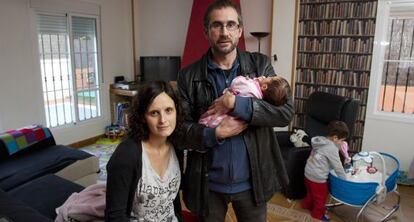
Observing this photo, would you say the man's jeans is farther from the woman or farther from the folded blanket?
the folded blanket

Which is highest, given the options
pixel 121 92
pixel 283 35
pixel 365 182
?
pixel 283 35

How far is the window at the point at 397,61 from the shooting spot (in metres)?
3.20

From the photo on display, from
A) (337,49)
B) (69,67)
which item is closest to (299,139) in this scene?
(337,49)

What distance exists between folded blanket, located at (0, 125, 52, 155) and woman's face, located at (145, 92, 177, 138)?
6.27 ft

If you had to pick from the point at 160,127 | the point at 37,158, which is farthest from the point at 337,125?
the point at 37,158

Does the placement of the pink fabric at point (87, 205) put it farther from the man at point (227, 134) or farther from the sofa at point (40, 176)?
the man at point (227, 134)

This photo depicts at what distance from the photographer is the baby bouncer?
2.31 metres

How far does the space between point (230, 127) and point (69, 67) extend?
3767 mm

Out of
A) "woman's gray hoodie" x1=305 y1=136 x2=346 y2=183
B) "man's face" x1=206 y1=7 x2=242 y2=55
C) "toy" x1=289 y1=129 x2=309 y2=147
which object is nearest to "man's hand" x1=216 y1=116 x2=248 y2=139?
"man's face" x1=206 y1=7 x2=242 y2=55

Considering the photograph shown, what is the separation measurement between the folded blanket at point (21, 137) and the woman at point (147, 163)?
1.83 metres

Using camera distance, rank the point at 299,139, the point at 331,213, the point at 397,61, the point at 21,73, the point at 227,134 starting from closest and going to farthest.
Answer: the point at 227,134
the point at 331,213
the point at 299,139
the point at 397,61
the point at 21,73

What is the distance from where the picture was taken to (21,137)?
2605 mm

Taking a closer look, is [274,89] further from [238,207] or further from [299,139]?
[299,139]

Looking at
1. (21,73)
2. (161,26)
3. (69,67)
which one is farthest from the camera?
(161,26)
